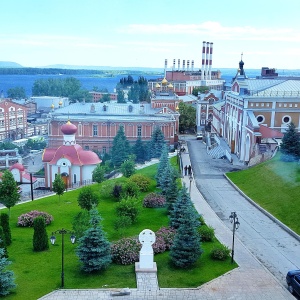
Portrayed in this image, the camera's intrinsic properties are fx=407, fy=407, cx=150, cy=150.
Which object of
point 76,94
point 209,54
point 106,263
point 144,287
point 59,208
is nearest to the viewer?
point 144,287

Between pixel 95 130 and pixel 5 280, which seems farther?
pixel 95 130

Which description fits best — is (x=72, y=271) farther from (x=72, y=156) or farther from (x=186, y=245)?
(x=72, y=156)

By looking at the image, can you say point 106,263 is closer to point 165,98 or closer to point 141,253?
point 141,253

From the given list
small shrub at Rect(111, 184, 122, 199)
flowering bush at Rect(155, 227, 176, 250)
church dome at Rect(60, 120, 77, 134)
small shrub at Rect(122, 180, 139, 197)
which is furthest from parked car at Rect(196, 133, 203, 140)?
flowering bush at Rect(155, 227, 176, 250)

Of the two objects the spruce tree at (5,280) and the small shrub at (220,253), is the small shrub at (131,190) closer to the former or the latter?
the small shrub at (220,253)

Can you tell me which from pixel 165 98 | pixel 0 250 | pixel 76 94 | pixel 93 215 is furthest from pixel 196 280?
pixel 76 94

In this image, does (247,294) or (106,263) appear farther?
(106,263)

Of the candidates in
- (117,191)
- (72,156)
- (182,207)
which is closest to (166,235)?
(182,207)
